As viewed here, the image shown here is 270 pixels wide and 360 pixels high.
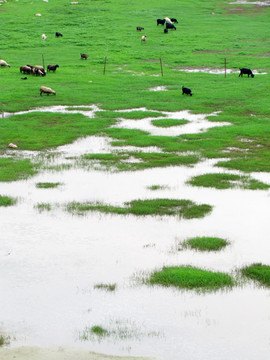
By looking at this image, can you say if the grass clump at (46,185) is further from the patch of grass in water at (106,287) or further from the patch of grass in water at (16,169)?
the patch of grass in water at (106,287)

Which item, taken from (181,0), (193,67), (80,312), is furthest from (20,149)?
(181,0)

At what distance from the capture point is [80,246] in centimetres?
1242

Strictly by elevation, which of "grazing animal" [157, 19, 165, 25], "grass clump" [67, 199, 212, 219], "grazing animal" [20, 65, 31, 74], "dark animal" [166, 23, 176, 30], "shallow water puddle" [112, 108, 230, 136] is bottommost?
"grass clump" [67, 199, 212, 219]

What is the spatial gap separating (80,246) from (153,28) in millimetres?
49820

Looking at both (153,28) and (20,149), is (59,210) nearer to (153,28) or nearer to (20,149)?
(20,149)

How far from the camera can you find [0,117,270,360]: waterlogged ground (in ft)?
29.1

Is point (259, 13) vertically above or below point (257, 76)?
above

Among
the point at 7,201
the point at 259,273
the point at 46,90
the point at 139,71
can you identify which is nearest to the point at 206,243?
the point at 259,273

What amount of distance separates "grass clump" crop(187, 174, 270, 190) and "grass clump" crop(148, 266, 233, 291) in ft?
19.5

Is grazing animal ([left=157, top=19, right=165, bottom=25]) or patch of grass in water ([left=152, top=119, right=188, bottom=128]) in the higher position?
grazing animal ([left=157, top=19, right=165, bottom=25])

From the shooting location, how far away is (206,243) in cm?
1243

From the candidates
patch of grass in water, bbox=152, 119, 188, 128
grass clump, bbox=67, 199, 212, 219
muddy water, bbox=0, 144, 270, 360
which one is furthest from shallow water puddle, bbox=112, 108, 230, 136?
grass clump, bbox=67, 199, 212, 219

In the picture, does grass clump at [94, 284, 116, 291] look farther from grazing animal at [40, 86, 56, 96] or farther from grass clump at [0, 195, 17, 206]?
grazing animal at [40, 86, 56, 96]

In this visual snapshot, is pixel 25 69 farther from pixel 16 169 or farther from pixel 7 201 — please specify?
pixel 7 201
